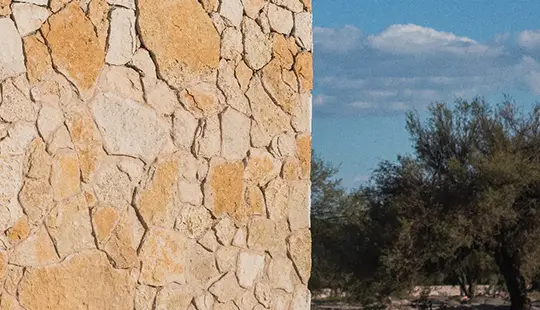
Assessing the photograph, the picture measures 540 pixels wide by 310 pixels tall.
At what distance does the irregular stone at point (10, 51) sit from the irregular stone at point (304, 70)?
1939 millimetres

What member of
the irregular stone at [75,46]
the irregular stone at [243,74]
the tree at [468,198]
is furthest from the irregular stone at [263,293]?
the tree at [468,198]

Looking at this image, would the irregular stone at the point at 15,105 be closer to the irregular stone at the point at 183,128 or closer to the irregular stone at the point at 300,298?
the irregular stone at the point at 183,128

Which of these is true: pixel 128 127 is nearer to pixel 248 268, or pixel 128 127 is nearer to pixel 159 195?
pixel 159 195

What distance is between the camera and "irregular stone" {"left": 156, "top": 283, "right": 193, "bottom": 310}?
5164 mm

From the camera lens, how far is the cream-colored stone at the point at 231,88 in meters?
5.50

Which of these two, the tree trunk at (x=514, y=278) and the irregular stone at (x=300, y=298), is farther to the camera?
the tree trunk at (x=514, y=278)

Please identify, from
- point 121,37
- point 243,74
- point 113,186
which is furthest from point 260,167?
point 121,37

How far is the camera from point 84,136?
4820 mm

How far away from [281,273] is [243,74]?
127cm

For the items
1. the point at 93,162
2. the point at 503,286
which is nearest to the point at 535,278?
the point at 503,286

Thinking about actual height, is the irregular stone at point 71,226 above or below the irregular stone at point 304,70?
below

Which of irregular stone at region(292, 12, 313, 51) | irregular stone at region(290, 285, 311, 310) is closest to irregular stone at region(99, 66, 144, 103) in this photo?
irregular stone at region(292, 12, 313, 51)

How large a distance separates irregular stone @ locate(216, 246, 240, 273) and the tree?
13.3m

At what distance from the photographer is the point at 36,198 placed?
4.62 meters
